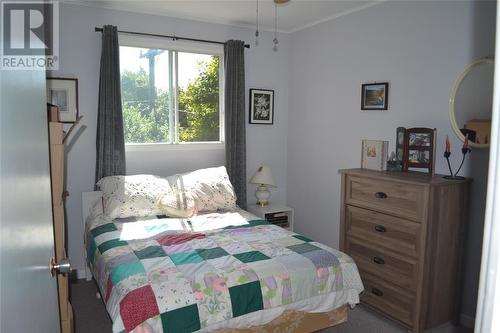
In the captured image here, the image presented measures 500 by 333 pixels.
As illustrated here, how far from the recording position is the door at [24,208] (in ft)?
2.14

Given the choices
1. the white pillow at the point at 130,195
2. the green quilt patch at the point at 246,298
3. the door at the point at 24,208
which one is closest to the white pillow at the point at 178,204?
the white pillow at the point at 130,195

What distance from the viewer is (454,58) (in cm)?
276

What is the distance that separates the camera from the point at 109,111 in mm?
3439

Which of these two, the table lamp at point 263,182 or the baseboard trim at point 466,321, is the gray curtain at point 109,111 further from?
the baseboard trim at point 466,321

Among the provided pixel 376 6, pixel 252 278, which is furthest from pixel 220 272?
pixel 376 6

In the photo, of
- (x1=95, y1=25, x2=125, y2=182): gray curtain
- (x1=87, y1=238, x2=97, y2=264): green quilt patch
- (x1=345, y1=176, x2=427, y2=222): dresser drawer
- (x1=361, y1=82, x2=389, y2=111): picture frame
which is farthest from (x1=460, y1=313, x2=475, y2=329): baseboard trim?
(x1=95, y1=25, x2=125, y2=182): gray curtain

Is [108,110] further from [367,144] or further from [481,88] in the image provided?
[481,88]

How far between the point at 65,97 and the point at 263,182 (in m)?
2.10

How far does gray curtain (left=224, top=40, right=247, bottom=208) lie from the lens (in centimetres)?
400

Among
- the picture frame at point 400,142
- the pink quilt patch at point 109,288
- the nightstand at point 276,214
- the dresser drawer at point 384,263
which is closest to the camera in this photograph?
the pink quilt patch at point 109,288

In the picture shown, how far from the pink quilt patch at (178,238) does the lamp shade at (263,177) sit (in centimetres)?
140

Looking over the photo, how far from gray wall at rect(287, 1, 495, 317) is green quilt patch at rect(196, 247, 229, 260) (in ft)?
5.75

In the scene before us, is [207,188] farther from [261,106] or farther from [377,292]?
[377,292]

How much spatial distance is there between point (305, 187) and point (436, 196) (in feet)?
6.30
